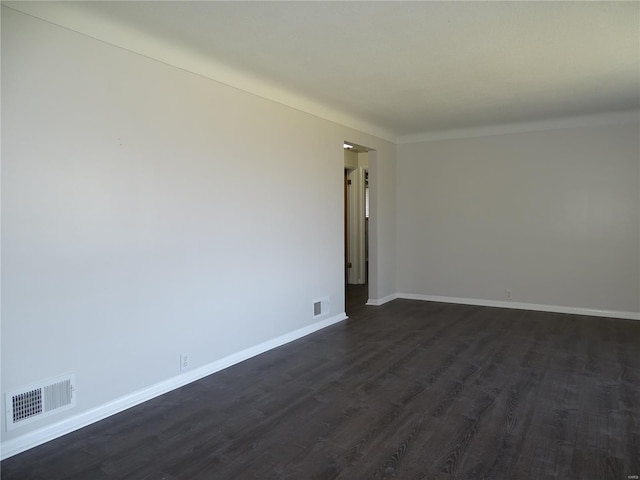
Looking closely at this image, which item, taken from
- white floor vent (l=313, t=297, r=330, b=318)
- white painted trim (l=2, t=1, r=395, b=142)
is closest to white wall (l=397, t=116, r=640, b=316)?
white floor vent (l=313, t=297, r=330, b=318)

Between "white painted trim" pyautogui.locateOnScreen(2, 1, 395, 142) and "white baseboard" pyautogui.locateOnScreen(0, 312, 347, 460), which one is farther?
"white painted trim" pyautogui.locateOnScreen(2, 1, 395, 142)

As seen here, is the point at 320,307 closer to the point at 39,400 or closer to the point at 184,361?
the point at 184,361

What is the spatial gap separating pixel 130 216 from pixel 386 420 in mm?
Result: 2156

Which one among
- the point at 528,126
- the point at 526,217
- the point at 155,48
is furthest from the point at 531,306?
the point at 155,48

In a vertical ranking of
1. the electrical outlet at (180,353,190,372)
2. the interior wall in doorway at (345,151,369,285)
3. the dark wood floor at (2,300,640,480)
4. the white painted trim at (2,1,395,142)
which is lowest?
the dark wood floor at (2,300,640,480)

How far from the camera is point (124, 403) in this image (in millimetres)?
2926

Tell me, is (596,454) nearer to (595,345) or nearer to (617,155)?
(595,345)

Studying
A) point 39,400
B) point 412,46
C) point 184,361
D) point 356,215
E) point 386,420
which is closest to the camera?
point 39,400

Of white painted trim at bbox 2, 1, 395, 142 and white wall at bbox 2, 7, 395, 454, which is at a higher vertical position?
white painted trim at bbox 2, 1, 395, 142

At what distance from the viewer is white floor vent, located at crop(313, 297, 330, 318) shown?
4.94 meters

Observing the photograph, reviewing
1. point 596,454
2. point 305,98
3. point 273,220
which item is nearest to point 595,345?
point 596,454

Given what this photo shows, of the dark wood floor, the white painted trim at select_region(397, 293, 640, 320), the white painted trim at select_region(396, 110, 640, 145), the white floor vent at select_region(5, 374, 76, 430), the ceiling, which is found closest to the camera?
the dark wood floor

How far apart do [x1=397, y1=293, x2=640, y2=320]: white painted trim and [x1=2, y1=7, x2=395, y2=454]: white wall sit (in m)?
2.86

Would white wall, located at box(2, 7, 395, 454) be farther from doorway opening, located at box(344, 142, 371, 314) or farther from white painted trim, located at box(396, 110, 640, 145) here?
doorway opening, located at box(344, 142, 371, 314)
